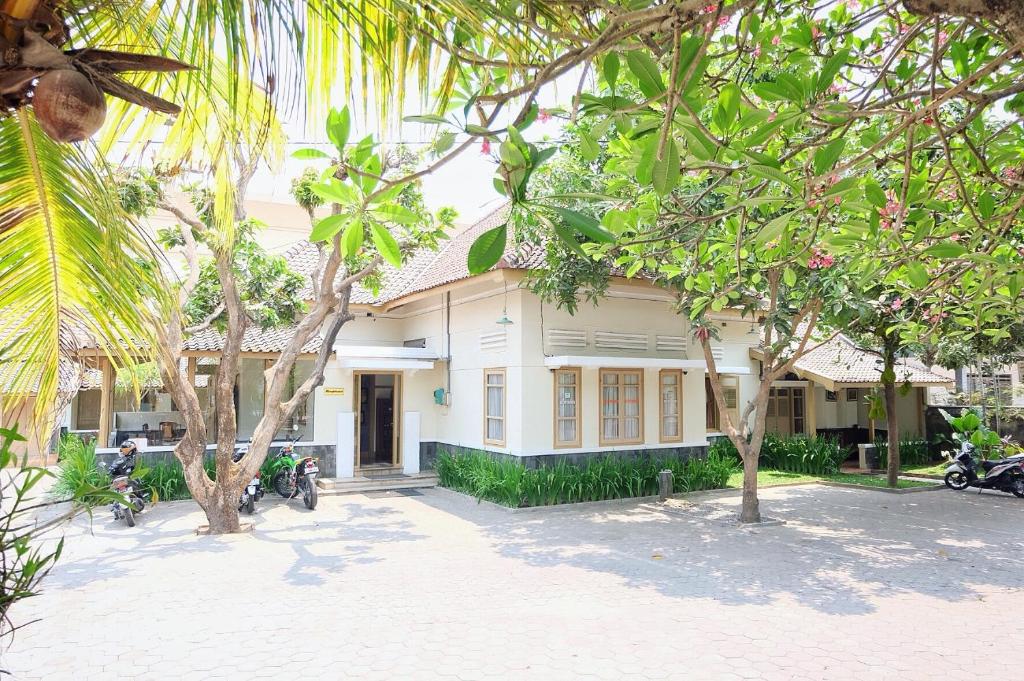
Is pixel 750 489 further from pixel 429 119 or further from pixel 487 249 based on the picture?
pixel 487 249

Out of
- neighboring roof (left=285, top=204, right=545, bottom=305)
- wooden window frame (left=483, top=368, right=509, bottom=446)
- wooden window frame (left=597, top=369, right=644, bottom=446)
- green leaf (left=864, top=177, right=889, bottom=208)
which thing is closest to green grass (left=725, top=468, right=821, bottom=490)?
wooden window frame (left=597, top=369, right=644, bottom=446)

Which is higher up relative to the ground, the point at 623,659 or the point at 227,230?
the point at 227,230

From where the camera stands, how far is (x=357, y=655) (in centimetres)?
529

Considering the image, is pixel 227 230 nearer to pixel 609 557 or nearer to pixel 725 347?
pixel 609 557

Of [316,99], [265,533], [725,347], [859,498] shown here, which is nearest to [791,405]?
[725,347]

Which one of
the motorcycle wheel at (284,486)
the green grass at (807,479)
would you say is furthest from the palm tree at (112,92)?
the green grass at (807,479)

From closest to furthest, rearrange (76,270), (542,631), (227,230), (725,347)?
(76,270)
(227,230)
(542,631)
(725,347)

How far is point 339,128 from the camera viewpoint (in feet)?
6.40

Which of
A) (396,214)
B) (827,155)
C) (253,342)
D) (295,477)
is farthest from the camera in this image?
(253,342)

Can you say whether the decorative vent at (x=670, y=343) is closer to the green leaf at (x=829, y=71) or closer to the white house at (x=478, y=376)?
the white house at (x=478, y=376)

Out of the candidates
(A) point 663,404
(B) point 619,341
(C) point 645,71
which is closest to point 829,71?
(C) point 645,71

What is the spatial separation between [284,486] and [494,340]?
4678 millimetres

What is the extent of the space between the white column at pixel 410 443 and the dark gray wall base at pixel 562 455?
26 centimetres

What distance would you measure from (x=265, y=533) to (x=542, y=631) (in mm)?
5455
